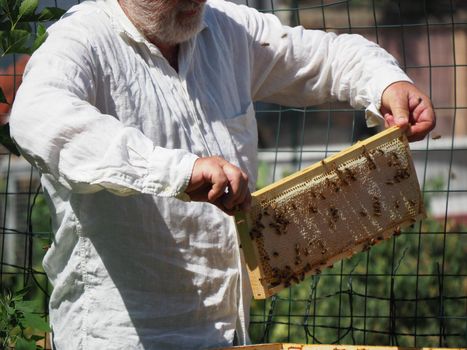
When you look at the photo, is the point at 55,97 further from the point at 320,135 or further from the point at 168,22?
the point at 320,135

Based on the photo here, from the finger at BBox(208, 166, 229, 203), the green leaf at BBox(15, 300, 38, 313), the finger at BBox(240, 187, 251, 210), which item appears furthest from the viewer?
the green leaf at BBox(15, 300, 38, 313)

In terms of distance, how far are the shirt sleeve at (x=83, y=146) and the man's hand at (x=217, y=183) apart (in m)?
0.02

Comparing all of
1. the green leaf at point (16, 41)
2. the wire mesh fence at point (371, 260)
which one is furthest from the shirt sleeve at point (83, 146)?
the wire mesh fence at point (371, 260)

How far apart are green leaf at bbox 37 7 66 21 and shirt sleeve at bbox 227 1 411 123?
618 mm

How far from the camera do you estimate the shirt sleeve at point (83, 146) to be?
2.63 m

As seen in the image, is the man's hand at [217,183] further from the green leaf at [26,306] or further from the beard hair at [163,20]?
the green leaf at [26,306]

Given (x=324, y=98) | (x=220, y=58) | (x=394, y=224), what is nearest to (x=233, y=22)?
(x=220, y=58)

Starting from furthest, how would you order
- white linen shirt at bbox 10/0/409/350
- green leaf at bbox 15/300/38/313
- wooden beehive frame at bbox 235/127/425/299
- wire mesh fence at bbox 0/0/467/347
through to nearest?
wire mesh fence at bbox 0/0/467/347
green leaf at bbox 15/300/38/313
white linen shirt at bbox 10/0/409/350
wooden beehive frame at bbox 235/127/425/299

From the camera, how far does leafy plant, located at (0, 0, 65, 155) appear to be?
340 cm

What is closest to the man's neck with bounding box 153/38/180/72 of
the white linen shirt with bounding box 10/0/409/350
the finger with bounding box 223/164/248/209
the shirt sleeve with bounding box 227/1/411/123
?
the white linen shirt with bounding box 10/0/409/350

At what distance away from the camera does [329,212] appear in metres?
3.04

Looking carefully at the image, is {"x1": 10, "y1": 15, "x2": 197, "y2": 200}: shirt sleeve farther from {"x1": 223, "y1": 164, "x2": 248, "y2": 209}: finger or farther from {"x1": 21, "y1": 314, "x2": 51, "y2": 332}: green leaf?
{"x1": 21, "y1": 314, "x2": 51, "y2": 332}: green leaf

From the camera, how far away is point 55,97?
277cm

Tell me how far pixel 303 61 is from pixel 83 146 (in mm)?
1207
